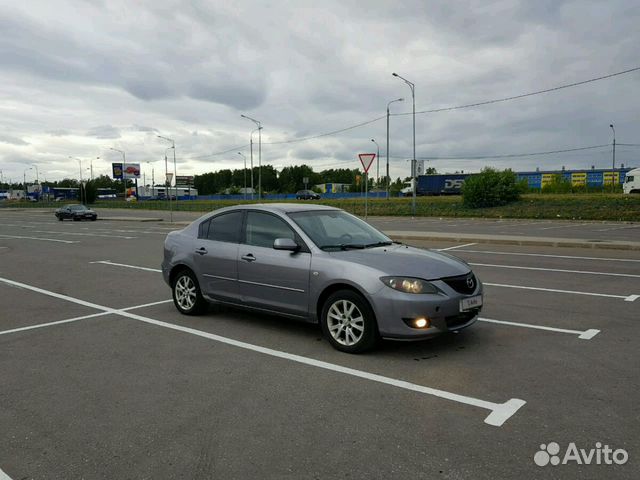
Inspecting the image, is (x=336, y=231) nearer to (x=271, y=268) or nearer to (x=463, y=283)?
(x=271, y=268)

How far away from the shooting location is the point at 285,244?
5625 mm

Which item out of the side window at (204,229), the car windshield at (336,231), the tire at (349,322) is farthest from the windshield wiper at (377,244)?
the side window at (204,229)

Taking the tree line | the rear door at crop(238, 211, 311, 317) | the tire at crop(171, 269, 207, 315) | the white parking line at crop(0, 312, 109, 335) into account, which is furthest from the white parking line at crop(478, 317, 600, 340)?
the tree line

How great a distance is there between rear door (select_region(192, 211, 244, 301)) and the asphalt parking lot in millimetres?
474

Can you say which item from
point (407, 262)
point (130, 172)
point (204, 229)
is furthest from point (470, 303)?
point (130, 172)

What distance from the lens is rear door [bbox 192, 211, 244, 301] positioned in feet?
21.1

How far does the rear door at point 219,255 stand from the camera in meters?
6.42

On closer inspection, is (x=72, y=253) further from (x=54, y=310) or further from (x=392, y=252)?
(x=392, y=252)

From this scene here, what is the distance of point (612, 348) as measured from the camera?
17.7 ft

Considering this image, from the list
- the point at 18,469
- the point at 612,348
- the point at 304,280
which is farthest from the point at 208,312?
the point at 612,348

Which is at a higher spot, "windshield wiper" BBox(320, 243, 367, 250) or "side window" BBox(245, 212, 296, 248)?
"side window" BBox(245, 212, 296, 248)

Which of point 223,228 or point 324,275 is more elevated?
point 223,228

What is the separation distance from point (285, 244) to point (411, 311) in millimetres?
1559

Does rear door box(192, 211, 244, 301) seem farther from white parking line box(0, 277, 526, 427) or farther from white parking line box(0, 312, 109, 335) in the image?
white parking line box(0, 312, 109, 335)
